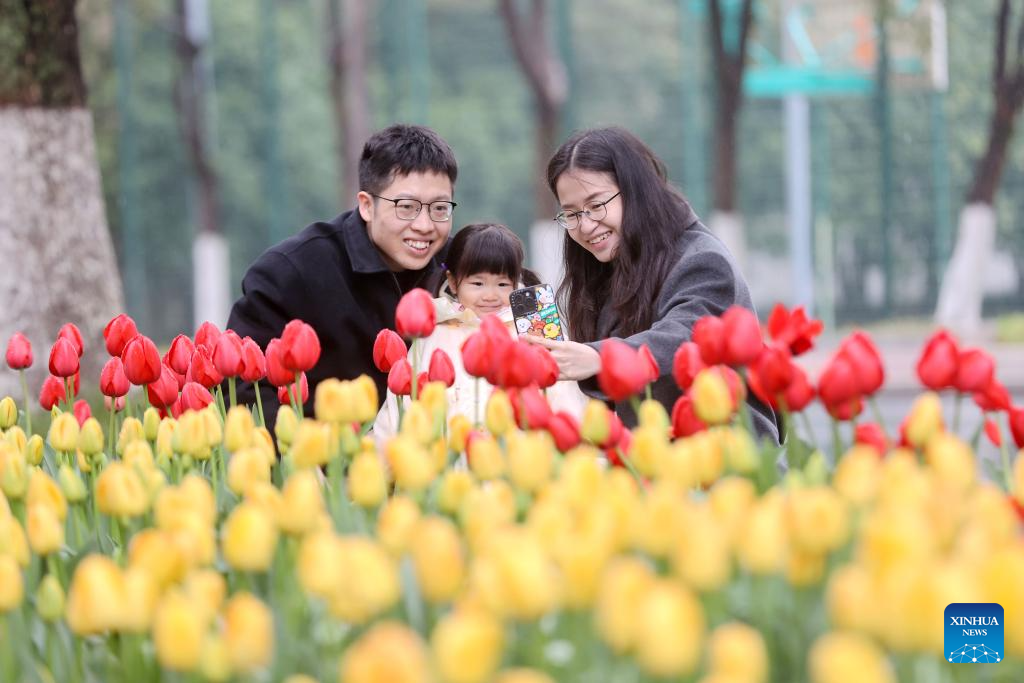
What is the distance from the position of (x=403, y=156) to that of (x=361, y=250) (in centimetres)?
31

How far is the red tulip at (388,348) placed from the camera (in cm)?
292

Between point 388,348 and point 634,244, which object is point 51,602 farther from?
point 634,244

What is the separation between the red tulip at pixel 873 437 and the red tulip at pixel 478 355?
571mm

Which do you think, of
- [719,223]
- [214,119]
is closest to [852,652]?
[719,223]

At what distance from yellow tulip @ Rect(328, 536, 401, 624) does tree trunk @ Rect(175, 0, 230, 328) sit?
63.7 ft

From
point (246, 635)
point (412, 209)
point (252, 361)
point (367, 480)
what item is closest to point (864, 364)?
point (367, 480)

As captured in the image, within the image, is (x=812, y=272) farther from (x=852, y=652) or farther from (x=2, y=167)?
(x=852, y=652)

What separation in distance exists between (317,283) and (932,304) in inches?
703

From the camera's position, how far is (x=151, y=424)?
2744 millimetres

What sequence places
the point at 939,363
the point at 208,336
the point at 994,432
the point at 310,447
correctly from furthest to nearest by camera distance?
the point at 208,336 < the point at 994,432 < the point at 939,363 < the point at 310,447

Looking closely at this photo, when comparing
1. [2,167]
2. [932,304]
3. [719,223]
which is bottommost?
[932,304]

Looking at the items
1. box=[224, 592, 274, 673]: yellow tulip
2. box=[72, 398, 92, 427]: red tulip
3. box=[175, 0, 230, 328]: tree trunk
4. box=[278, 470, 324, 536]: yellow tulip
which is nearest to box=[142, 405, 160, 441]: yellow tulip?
box=[72, 398, 92, 427]: red tulip

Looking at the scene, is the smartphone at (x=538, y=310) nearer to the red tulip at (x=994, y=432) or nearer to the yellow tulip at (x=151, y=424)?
the yellow tulip at (x=151, y=424)

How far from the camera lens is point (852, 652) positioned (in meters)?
1.15
